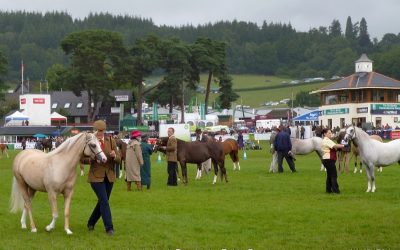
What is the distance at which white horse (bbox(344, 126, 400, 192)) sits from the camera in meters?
20.7

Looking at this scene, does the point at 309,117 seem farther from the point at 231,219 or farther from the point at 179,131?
the point at 231,219

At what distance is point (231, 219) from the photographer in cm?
1546

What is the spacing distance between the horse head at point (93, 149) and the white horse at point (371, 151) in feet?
32.3

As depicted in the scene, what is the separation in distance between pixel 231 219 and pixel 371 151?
700 cm

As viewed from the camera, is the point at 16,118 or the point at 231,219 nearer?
the point at 231,219

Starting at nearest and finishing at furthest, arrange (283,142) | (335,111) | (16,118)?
(283,142) < (16,118) < (335,111)

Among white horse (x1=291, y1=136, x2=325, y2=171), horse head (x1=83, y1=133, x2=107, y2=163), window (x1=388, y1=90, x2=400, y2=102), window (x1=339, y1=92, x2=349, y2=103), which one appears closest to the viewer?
horse head (x1=83, y1=133, x2=107, y2=163)

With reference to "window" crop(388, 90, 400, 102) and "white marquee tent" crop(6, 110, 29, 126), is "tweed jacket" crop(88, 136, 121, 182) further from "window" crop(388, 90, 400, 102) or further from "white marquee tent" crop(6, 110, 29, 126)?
"window" crop(388, 90, 400, 102)

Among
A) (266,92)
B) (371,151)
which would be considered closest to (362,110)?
(371,151)

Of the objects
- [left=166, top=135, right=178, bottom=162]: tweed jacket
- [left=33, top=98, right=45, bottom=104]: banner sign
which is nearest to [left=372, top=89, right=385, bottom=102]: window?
[left=33, top=98, right=45, bottom=104]: banner sign

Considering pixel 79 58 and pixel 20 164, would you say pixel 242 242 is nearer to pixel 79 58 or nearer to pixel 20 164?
pixel 20 164

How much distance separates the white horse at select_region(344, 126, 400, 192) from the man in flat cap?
30.6 feet

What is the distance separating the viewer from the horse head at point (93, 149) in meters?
13.3

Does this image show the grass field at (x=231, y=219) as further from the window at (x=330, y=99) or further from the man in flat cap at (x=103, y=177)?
the window at (x=330, y=99)
